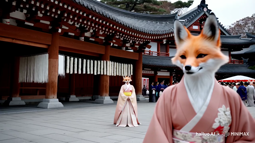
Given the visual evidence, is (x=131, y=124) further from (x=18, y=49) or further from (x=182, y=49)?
(x=18, y=49)

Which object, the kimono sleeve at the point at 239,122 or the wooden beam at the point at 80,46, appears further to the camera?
the wooden beam at the point at 80,46

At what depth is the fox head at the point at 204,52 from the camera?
160 cm

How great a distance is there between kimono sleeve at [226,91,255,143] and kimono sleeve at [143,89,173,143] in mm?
502

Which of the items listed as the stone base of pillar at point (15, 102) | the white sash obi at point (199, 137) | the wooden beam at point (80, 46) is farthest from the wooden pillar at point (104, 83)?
the white sash obi at point (199, 137)

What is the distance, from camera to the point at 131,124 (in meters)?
6.09

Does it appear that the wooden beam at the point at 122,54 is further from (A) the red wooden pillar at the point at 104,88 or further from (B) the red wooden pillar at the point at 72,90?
(B) the red wooden pillar at the point at 72,90

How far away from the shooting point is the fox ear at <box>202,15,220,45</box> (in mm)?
1622

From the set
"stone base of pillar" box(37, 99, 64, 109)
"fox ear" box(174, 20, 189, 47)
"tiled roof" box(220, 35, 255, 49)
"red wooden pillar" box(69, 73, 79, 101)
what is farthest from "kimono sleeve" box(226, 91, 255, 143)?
"tiled roof" box(220, 35, 255, 49)

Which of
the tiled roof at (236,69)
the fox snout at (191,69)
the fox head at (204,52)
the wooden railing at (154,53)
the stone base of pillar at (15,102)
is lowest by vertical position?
the stone base of pillar at (15,102)

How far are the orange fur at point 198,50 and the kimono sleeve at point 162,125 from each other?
37 cm

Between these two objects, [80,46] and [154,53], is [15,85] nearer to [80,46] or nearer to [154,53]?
[80,46]

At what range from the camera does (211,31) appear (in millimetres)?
1665

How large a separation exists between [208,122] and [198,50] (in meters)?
0.58

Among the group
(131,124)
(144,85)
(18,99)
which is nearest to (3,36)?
(18,99)
